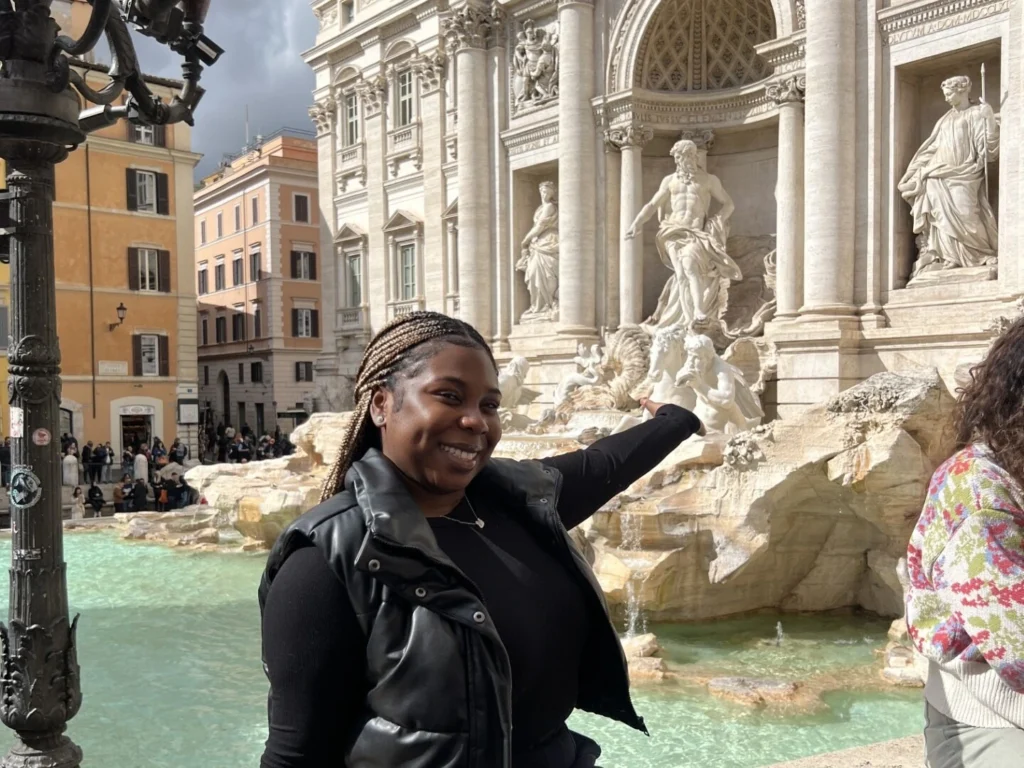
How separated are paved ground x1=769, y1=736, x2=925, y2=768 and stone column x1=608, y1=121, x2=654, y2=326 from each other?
12.0 metres

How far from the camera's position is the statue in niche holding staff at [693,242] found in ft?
48.0

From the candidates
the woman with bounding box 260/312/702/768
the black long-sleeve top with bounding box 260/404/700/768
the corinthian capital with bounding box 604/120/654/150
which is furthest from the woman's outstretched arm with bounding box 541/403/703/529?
the corinthian capital with bounding box 604/120/654/150

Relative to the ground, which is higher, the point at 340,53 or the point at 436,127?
the point at 340,53

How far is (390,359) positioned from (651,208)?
1411 centimetres

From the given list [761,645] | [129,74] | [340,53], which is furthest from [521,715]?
[340,53]

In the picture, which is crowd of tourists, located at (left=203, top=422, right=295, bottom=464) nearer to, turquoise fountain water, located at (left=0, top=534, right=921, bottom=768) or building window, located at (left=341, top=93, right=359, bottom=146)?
building window, located at (left=341, top=93, right=359, bottom=146)

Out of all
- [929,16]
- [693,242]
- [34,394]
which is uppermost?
[929,16]

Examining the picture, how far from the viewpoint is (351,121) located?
23.3 metres

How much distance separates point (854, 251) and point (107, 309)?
1950 centimetres

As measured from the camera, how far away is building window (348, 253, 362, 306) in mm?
23216

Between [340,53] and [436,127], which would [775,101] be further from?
[340,53]

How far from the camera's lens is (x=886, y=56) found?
12.1 meters

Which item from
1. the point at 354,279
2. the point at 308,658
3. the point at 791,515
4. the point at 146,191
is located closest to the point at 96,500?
the point at 354,279

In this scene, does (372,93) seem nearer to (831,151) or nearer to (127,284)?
(127,284)
